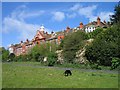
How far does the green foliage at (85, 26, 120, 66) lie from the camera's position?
41.3m

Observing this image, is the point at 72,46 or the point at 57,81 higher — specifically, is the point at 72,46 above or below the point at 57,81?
above

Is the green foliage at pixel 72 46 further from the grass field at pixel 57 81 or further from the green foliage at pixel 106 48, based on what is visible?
the grass field at pixel 57 81

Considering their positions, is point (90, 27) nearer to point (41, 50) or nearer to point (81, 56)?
point (41, 50)

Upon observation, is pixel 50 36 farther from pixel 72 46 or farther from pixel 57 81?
pixel 57 81

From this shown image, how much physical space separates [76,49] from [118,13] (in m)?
16.3

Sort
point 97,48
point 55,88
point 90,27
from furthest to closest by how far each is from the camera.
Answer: point 90,27
point 97,48
point 55,88

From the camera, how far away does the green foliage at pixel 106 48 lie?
4128cm

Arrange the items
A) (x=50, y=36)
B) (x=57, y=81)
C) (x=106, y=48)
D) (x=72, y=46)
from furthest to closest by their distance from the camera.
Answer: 1. (x=50, y=36)
2. (x=72, y=46)
3. (x=106, y=48)
4. (x=57, y=81)

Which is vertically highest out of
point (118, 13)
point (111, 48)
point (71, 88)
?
point (118, 13)

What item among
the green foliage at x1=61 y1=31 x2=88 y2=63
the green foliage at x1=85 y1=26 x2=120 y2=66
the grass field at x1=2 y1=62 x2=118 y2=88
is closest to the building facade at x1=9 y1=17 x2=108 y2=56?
the green foliage at x1=61 y1=31 x2=88 y2=63

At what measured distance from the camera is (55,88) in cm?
1386

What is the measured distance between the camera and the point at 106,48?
4297cm

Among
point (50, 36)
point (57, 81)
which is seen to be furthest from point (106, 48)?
point (50, 36)

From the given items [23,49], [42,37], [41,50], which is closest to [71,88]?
[41,50]
